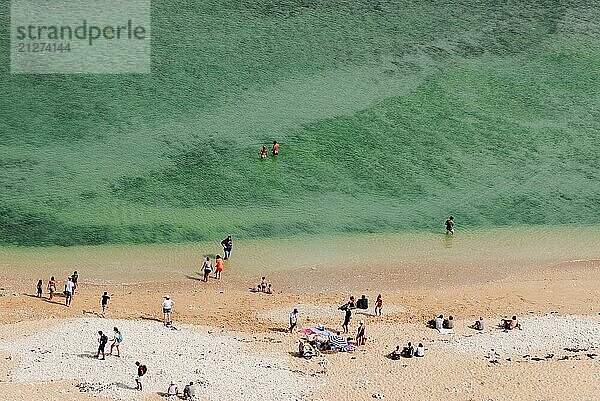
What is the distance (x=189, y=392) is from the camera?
35750mm

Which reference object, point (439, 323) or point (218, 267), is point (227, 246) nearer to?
point (218, 267)

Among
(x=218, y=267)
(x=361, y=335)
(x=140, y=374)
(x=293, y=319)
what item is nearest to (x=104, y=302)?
(x=218, y=267)

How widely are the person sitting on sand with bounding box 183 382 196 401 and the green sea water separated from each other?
15.1 m

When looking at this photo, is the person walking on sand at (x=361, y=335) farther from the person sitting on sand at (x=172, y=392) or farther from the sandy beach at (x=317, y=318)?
the person sitting on sand at (x=172, y=392)

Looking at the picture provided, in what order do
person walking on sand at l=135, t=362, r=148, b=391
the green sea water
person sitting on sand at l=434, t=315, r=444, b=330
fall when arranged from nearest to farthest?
person walking on sand at l=135, t=362, r=148, b=391, person sitting on sand at l=434, t=315, r=444, b=330, the green sea water

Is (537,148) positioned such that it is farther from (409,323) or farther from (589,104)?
(409,323)

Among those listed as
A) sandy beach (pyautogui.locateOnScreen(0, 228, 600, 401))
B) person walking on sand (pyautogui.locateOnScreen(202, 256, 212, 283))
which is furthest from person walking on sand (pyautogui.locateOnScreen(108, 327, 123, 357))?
person walking on sand (pyautogui.locateOnScreen(202, 256, 212, 283))

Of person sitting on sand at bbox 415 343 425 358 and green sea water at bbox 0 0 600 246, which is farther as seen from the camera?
green sea water at bbox 0 0 600 246

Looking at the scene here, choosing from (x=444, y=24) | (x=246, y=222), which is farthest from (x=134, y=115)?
(x=444, y=24)

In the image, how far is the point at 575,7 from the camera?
7844cm

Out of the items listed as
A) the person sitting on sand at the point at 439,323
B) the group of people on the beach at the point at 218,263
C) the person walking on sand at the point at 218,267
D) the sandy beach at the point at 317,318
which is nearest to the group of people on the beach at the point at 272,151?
the sandy beach at the point at 317,318

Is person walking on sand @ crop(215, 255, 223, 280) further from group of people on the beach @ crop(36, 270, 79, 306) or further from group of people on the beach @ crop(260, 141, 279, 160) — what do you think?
group of people on the beach @ crop(260, 141, 279, 160)

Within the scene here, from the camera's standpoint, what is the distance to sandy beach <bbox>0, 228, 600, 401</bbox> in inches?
1465

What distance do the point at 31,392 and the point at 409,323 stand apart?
1583 cm
